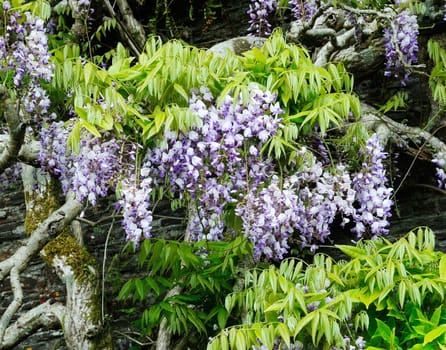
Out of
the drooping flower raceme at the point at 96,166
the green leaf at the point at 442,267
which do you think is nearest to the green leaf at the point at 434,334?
the green leaf at the point at 442,267

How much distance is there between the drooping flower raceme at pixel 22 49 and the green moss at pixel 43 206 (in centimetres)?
97

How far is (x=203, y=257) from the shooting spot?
3844 millimetres

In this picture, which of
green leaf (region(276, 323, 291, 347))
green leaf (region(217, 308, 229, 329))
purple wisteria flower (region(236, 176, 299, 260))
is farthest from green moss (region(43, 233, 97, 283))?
green leaf (region(276, 323, 291, 347))

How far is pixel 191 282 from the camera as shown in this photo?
142 inches

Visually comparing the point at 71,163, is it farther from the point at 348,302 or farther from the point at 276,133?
the point at 348,302

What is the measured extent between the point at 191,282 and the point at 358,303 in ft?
3.22

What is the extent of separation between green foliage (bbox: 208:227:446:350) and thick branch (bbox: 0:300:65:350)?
4.10ft

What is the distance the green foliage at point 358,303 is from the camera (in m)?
2.73

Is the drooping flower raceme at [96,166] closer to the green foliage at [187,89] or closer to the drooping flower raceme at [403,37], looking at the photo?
the green foliage at [187,89]

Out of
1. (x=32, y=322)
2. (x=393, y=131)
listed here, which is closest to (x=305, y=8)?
(x=393, y=131)

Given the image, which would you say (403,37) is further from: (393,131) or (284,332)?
(284,332)

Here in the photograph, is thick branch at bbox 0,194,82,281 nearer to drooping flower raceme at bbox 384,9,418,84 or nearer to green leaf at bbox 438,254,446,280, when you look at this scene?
green leaf at bbox 438,254,446,280

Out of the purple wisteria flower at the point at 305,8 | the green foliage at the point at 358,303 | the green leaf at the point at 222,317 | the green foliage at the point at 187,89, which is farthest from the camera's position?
the purple wisteria flower at the point at 305,8

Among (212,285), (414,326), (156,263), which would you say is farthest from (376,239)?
(156,263)
